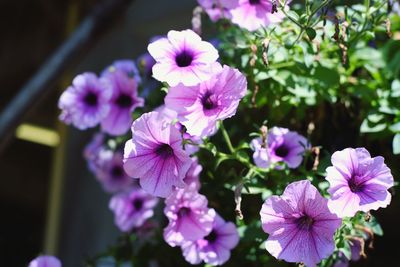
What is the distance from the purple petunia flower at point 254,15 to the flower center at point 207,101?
18 centimetres

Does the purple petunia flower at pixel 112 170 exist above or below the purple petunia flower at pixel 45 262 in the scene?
below

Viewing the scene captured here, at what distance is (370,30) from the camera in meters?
1.16

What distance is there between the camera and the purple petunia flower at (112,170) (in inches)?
60.7

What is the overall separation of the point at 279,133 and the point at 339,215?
0.29 meters

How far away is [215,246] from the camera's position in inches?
45.0

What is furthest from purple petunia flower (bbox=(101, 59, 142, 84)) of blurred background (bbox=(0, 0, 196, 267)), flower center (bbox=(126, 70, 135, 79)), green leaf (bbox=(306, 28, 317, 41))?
blurred background (bbox=(0, 0, 196, 267))

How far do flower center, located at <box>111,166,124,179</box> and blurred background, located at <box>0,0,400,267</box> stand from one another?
2.39ft

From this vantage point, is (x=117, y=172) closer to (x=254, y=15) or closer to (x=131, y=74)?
(x=131, y=74)

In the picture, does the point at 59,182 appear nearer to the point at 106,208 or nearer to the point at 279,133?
the point at 106,208

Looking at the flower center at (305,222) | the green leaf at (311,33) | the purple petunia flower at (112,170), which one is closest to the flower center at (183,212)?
the flower center at (305,222)

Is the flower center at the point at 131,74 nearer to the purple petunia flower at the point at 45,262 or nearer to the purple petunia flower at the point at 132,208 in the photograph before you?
the purple petunia flower at the point at 132,208

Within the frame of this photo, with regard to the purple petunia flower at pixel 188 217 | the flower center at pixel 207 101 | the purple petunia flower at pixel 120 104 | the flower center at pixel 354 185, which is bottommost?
the purple petunia flower at pixel 188 217

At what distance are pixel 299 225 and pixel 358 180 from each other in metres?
0.10

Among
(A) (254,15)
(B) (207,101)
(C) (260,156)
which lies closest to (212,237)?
(C) (260,156)
